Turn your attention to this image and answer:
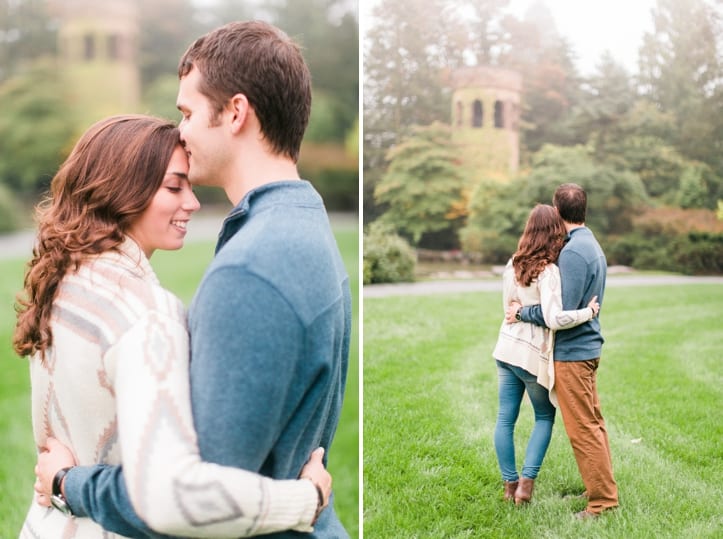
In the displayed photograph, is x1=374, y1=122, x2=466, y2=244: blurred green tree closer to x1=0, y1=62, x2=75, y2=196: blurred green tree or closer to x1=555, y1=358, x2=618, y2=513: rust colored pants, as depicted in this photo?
x1=555, y1=358, x2=618, y2=513: rust colored pants

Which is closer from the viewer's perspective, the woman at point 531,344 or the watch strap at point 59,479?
the watch strap at point 59,479

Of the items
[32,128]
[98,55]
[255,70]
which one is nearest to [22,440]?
[255,70]

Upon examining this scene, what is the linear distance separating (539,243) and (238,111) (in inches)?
68.7

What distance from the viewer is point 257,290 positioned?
1.02 m

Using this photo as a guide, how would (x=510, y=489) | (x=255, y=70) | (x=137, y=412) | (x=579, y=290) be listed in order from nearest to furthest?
(x=137, y=412)
(x=255, y=70)
(x=579, y=290)
(x=510, y=489)

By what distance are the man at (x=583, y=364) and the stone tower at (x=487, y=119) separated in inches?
17.0

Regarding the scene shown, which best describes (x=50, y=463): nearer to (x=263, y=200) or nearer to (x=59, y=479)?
(x=59, y=479)

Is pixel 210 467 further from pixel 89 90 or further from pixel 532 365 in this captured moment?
pixel 89 90

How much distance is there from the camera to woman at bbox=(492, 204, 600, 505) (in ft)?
8.71

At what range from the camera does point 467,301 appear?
312 centimetres

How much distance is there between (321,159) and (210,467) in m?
8.19

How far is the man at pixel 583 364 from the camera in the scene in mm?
2670

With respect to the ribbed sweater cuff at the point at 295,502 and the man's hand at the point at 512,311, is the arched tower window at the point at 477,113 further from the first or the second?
the ribbed sweater cuff at the point at 295,502

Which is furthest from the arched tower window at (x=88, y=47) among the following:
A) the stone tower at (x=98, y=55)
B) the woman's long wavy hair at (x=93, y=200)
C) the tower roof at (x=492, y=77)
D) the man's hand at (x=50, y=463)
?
the man's hand at (x=50, y=463)
